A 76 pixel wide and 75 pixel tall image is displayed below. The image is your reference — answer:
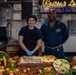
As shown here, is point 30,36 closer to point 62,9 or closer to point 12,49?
point 12,49

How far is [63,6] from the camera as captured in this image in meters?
8.63

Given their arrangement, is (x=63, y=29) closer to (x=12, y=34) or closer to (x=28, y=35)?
(x=28, y=35)

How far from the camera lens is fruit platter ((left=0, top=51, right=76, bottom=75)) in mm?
3639

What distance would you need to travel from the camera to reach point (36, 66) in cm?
383

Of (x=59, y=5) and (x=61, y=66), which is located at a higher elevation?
(x=59, y=5)

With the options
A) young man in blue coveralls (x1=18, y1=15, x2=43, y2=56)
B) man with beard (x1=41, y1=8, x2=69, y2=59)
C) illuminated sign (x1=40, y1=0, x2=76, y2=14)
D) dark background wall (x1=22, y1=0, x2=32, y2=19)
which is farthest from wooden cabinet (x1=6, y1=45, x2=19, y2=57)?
illuminated sign (x1=40, y1=0, x2=76, y2=14)

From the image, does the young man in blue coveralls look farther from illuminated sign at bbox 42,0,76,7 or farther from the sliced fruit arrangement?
illuminated sign at bbox 42,0,76,7

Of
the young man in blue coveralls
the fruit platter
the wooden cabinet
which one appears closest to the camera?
the fruit platter

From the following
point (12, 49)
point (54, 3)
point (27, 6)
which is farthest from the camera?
point (54, 3)

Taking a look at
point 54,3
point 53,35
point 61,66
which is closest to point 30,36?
point 53,35

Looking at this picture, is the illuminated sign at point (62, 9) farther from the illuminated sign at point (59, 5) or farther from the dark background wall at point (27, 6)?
the dark background wall at point (27, 6)

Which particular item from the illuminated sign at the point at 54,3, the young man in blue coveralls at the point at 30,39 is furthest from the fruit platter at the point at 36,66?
the illuminated sign at the point at 54,3

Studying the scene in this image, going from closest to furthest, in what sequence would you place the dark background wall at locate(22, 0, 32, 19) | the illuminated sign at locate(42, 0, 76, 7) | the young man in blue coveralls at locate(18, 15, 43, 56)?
the young man in blue coveralls at locate(18, 15, 43, 56) < the dark background wall at locate(22, 0, 32, 19) < the illuminated sign at locate(42, 0, 76, 7)

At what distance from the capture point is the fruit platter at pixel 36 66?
364 centimetres
